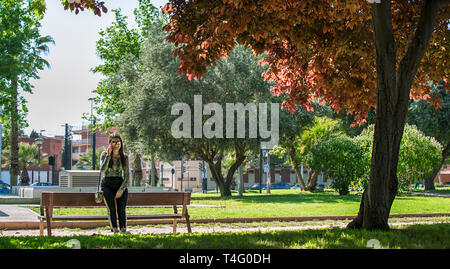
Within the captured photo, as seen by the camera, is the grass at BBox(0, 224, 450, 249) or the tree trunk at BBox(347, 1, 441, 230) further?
the tree trunk at BBox(347, 1, 441, 230)

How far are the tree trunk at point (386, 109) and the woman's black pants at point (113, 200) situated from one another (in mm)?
4076

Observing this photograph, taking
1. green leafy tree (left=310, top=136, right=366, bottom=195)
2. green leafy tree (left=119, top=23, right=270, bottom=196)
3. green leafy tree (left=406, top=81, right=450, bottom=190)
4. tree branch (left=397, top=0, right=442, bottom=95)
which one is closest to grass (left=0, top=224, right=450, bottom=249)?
tree branch (left=397, top=0, right=442, bottom=95)

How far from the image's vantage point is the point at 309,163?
98.5 feet

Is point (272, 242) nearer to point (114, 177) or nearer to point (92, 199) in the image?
point (114, 177)

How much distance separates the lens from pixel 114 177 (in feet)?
28.3

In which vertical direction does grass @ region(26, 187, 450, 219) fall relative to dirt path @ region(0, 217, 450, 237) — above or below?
below

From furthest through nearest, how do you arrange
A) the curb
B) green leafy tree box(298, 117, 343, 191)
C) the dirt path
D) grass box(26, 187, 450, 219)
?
green leafy tree box(298, 117, 343, 191) → grass box(26, 187, 450, 219) → the curb → the dirt path

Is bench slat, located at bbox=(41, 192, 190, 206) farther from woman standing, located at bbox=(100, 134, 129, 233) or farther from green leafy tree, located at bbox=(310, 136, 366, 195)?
green leafy tree, located at bbox=(310, 136, 366, 195)

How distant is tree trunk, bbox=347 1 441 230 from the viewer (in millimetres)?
7758

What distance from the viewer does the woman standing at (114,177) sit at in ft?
28.2

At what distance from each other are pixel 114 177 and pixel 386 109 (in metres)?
4.64

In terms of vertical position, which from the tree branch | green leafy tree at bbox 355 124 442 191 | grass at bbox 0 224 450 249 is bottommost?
grass at bbox 0 224 450 249

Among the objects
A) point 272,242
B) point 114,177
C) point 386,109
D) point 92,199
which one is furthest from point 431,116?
point 272,242

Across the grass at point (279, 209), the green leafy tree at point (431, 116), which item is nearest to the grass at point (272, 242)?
the grass at point (279, 209)
